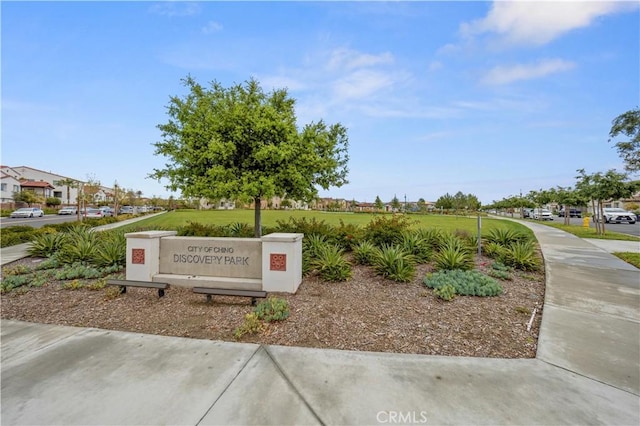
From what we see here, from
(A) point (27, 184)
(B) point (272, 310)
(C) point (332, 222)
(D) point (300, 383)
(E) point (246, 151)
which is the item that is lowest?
(D) point (300, 383)

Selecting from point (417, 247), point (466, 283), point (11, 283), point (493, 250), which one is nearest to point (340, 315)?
point (466, 283)

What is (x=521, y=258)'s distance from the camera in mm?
8070

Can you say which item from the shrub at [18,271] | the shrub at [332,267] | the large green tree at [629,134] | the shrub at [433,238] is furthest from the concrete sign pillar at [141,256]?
the large green tree at [629,134]

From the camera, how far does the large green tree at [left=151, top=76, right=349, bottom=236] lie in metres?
7.79

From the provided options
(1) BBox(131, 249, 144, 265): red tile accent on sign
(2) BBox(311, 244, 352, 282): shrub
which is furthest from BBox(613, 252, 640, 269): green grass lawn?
(1) BBox(131, 249, 144, 265): red tile accent on sign

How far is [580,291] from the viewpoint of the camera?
20.9 feet

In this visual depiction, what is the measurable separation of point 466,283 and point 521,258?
3200 mm

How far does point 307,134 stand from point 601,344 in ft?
23.6

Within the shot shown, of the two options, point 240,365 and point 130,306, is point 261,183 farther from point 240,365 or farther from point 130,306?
point 240,365

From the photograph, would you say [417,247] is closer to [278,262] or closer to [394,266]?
[394,266]

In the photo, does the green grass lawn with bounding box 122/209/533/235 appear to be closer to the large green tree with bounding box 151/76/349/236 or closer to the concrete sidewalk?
the large green tree with bounding box 151/76/349/236

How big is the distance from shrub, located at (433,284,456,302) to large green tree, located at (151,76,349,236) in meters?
4.32

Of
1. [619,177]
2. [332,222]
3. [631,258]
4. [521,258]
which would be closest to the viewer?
[521,258]

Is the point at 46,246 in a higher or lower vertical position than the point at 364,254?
lower
